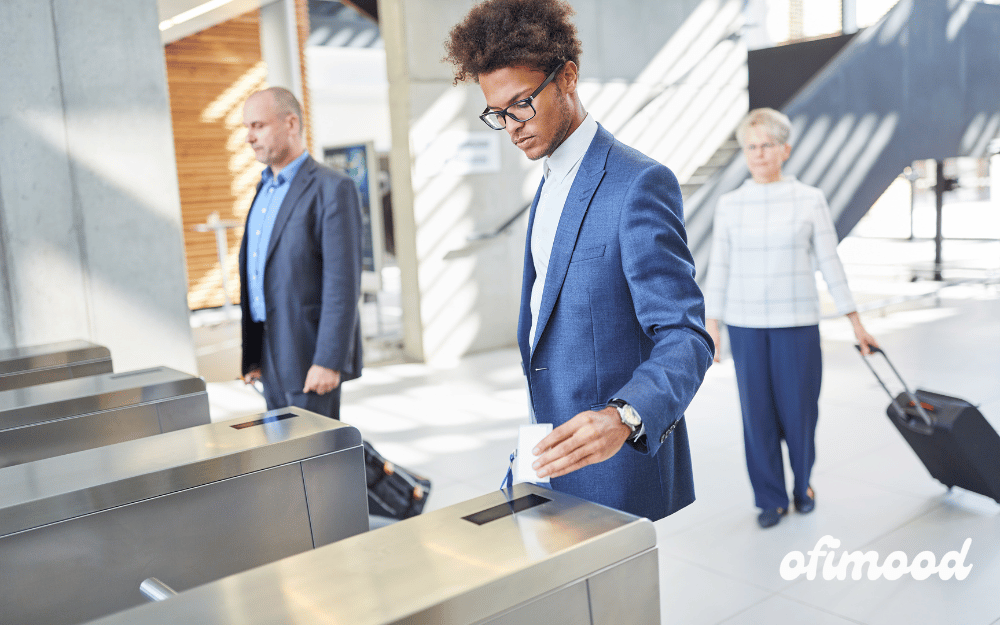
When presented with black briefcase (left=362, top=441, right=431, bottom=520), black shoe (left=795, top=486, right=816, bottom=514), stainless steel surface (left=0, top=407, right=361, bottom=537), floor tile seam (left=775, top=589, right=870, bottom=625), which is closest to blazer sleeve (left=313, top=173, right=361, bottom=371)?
black briefcase (left=362, top=441, right=431, bottom=520)

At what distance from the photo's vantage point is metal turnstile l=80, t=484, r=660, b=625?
913mm

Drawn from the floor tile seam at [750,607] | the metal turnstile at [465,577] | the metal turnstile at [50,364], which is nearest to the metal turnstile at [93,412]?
the metal turnstile at [50,364]

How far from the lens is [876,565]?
282 cm

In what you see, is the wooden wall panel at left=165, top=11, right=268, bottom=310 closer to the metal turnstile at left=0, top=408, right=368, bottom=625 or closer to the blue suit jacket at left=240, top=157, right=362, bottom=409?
the blue suit jacket at left=240, top=157, right=362, bottom=409

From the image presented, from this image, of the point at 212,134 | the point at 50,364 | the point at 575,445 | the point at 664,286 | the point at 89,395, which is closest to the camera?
the point at 575,445

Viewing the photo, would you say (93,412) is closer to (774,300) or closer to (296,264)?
(296,264)

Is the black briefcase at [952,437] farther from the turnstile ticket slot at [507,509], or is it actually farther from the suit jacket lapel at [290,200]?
the turnstile ticket slot at [507,509]

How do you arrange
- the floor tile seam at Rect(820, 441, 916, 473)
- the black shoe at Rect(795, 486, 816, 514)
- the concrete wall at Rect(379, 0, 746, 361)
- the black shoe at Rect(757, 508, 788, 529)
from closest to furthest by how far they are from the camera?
1. the black shoe at Rect(757, 508, 788, 529)
2. the black shoe at Rect(795, 486, 816, 514)
3. the floor tile seam at Rect(820, 441, 916, 473)
4. the concrete wall at Rect(379, 0, 746, 361)

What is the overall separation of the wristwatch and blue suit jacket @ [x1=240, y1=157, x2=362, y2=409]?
1.67 meters

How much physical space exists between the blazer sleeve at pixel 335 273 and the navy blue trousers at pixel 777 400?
1.56 m

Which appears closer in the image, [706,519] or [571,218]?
[571,218]

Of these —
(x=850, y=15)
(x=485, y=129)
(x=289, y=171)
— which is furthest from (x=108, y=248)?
(x=850, y=15)

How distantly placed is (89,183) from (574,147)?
357 centimetres

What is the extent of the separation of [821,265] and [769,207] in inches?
11.6
